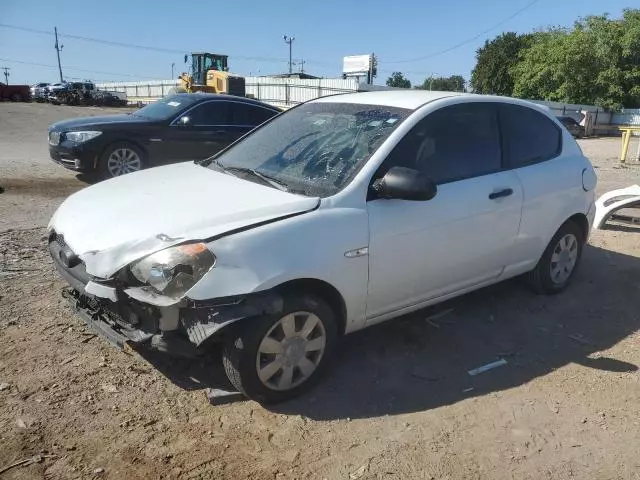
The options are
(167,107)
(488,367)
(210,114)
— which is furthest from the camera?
(167,107)

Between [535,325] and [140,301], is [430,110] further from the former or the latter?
[140,301]

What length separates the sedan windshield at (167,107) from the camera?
365 inches

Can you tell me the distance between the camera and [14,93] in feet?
135

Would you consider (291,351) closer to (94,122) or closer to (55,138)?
(94,122)

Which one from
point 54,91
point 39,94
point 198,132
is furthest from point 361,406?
point 39,94

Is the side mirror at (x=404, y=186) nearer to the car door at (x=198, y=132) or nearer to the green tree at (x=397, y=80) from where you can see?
the car door at (x=198, y=132)

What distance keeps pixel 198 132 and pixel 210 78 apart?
2216 centimetres

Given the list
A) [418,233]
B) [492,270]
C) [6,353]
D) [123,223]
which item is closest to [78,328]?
[6,353]

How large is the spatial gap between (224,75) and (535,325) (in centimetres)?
2650

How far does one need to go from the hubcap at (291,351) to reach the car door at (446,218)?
439 mm

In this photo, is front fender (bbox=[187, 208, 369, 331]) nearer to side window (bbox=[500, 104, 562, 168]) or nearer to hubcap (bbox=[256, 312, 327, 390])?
hubcap (bbox=[256, 312, 327, 390])

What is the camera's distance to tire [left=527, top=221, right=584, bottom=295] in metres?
4.78

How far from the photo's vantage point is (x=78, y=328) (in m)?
3.82

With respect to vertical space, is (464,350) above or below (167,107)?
below
